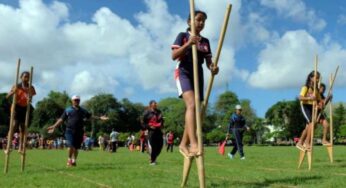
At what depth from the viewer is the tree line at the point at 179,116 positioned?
12644 cm

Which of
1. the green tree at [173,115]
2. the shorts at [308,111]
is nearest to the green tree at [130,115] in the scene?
the green tree at [173,115]

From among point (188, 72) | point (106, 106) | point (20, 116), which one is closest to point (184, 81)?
point (188, 72)

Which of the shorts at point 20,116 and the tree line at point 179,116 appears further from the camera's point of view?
the tree line at point 179,116

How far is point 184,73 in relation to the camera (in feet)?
24.6

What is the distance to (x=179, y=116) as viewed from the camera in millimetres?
145875

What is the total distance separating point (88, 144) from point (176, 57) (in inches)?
1735

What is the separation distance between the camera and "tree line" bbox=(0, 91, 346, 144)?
415ft

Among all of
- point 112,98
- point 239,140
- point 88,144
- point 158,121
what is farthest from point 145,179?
point 112,98

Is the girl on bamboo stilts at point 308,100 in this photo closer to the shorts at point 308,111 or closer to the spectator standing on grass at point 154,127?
the shorts at point 308,111

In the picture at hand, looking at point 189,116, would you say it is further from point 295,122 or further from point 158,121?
point 295,122

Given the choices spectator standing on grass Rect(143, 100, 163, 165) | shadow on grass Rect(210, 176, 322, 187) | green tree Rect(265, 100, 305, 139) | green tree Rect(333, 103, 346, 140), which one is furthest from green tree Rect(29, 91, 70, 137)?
shadow on grass Rect(210, 176, 322, 187)

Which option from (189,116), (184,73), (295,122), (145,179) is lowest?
(145,179)

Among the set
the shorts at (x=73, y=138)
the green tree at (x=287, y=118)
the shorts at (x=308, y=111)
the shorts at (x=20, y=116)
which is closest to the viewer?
the shorts at (x=308, y=111)

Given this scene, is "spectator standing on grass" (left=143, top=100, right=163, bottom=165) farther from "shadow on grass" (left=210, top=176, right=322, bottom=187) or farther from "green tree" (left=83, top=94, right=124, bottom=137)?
"green tree" (left=83, top=94, right=124, bottom=137)
